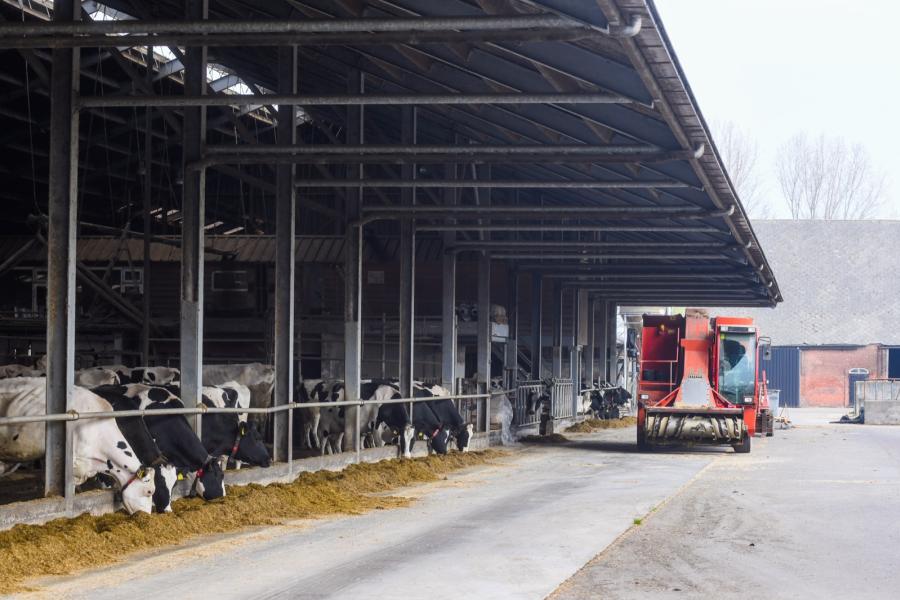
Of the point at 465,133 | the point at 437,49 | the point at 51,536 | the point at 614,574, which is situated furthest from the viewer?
the point at 465,133

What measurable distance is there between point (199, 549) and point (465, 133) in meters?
13.6

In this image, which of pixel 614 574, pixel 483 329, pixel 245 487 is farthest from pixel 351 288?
pixel 614 574

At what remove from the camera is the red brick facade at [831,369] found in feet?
239

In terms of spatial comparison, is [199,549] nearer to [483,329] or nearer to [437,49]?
[437,49]

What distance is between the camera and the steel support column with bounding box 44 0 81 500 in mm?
12453

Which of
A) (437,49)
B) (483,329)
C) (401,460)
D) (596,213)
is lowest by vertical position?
(401,460)

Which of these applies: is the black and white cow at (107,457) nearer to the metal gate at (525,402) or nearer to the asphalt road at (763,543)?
the asphalt road at (763,543)

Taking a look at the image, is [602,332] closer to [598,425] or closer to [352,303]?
[598,425]

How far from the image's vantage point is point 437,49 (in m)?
15.1

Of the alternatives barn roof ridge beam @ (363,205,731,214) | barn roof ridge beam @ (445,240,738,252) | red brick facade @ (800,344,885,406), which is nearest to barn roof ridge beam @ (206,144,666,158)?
barn roof ridge beam @ (363,205,731,214)

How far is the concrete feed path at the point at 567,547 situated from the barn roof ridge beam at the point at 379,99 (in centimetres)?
427

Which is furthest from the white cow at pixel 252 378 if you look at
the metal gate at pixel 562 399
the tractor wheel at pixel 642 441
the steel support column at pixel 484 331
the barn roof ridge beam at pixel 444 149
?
the metal gate at pixel 562 399

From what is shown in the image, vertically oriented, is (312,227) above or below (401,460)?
above

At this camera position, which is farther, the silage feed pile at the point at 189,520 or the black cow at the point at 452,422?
the black cow at the point at 452,422
